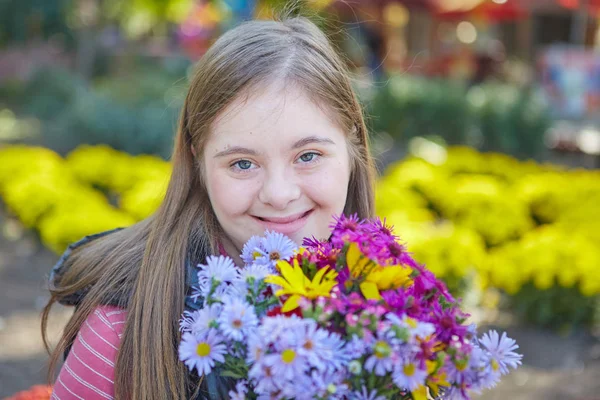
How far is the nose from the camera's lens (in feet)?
5.04

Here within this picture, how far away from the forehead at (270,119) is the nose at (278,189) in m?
0.07

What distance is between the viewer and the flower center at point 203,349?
3.85 ft

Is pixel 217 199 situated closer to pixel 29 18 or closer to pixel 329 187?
pixel 329 187

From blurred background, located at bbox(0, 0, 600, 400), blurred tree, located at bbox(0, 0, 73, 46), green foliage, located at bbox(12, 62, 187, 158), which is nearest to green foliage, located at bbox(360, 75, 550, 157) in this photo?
blurred background, located at bbox(0, 0, 600, 400)

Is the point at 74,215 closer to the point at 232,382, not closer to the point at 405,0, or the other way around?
the point at 232,382

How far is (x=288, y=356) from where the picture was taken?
1085 mm

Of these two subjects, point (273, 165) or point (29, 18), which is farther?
point (29, 18)

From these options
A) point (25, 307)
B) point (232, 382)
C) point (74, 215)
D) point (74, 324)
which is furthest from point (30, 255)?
point (232, 382)

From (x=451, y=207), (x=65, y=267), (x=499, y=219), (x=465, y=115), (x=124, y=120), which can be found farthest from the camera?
(x=465, y=115)

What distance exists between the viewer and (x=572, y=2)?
13242 millimetres

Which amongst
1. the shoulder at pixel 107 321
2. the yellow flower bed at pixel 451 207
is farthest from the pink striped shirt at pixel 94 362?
the yellow flower bed at pixel 451 207

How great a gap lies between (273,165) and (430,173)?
5481 millimetres

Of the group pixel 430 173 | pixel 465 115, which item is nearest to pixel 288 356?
pixel 430 173

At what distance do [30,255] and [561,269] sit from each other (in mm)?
3889
